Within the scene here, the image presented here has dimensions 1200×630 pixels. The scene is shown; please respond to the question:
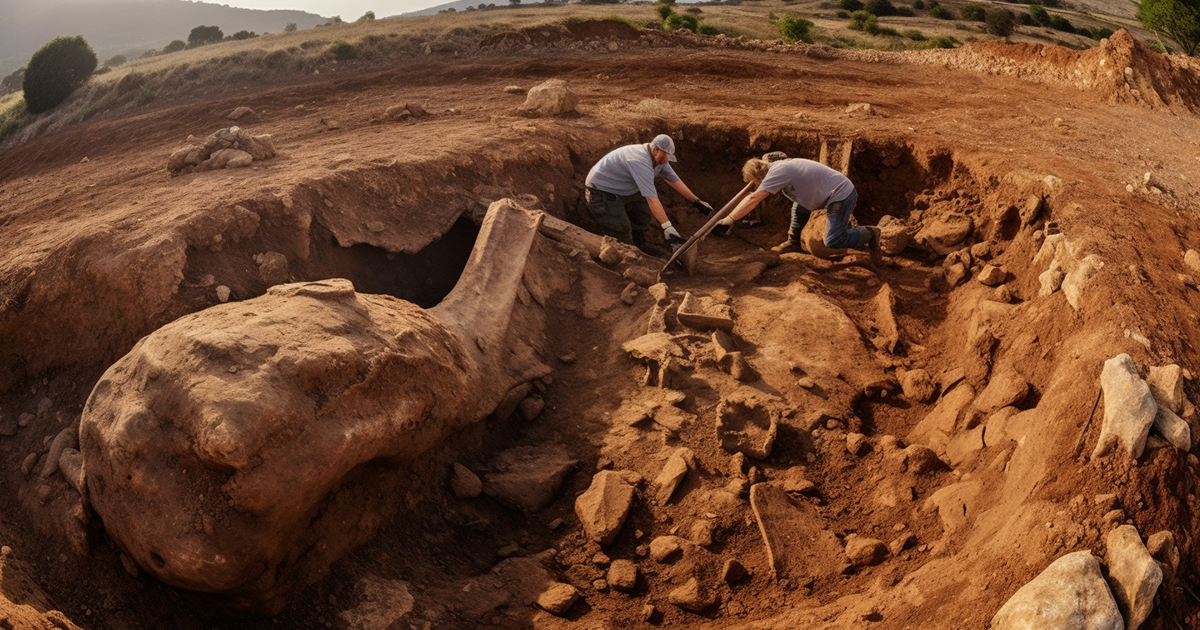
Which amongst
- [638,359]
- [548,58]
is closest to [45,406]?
[638,359]

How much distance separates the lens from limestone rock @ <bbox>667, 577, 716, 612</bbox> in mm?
4066

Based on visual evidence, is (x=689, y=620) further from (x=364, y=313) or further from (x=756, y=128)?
(x=756, y=128)

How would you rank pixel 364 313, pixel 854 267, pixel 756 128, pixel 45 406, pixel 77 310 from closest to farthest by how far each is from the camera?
pixel 364 313
pixel 45 406
pixel 77 310
pixel 854 267
pixel 756 128

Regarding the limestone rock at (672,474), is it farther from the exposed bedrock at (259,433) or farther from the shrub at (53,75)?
the shrub at (53,75)

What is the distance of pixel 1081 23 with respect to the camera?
33.9 meters

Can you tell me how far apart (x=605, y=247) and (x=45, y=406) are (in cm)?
427

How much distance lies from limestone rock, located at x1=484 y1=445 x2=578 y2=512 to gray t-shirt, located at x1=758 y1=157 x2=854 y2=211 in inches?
133

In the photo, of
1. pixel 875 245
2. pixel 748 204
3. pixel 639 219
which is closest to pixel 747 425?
pixel 748 204

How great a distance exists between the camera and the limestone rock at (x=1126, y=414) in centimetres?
378

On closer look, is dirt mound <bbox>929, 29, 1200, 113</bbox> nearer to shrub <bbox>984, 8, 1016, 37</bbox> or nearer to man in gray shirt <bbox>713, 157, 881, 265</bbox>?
man in gray shirt <bbox>713, 157, 881, 265</bbox>

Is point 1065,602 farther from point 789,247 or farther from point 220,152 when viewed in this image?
point 220,152

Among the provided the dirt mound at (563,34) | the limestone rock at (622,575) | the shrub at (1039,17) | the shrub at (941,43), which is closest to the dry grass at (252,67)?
the dirt mound at (563,34)

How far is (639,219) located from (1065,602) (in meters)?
5.72

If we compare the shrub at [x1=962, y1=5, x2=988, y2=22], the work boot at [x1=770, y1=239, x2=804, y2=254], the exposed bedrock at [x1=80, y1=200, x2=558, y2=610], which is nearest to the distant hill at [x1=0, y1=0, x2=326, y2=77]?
the shrub at [x1=962, y1=5, x2=988, y2=22]
